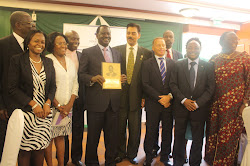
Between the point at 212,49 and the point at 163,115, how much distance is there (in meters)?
4.99

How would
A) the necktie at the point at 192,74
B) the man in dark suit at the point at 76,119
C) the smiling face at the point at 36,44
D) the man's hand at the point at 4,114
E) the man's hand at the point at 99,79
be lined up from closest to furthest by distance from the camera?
the smiling face at the point at 36,44
the man's hand at the point at 4,114
the man's hand at the point at 99,79
the necktie at the point at 192,74
the man in dark suit at the point at 76,119

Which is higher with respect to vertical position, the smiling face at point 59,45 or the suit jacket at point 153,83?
the smiling face at point 59,45

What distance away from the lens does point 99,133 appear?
253 centimetres

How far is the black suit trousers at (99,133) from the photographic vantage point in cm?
247

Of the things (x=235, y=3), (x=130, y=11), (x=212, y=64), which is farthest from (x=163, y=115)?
(x=235, y=3)

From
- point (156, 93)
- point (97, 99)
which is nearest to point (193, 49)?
point (156, 93)

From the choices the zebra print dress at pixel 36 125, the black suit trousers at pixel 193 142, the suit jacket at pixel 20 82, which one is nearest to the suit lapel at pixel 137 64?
the black suit trousers at pixel 193 142

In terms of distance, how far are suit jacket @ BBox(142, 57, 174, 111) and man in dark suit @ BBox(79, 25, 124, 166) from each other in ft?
1.54

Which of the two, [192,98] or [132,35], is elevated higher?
[132,35]

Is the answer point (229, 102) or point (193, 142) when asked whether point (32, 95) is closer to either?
point (193, 142)

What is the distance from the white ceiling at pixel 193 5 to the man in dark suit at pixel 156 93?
2630 mm

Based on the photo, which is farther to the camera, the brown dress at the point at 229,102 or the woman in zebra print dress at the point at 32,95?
the brown dress at the point at 229,102

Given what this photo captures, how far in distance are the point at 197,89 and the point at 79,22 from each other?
3762mm

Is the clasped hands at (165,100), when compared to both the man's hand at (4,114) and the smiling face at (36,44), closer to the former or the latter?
the smiling face at (36,44)
